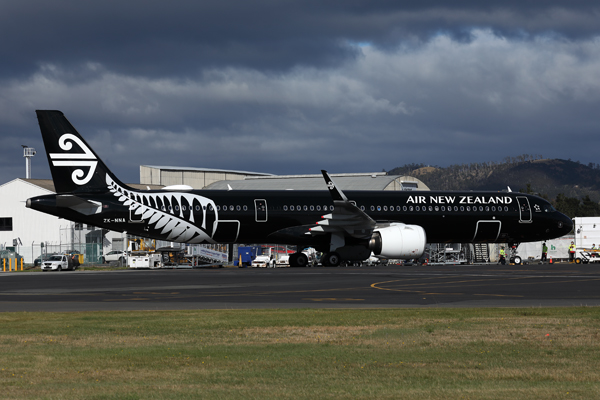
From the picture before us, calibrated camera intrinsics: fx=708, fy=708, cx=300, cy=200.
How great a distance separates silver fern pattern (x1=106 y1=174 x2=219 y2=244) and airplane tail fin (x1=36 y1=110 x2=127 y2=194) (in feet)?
2.19

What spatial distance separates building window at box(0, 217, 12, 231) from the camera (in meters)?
74.2

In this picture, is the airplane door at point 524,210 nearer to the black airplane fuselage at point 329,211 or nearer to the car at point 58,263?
the black airplane fuselage at point 329,211

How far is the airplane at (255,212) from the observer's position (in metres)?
36.5

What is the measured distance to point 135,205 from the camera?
37.2 m

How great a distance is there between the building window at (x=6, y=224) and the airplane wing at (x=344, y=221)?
4725cm

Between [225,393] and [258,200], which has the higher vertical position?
[258,200]

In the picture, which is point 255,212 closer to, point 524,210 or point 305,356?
point 524,210

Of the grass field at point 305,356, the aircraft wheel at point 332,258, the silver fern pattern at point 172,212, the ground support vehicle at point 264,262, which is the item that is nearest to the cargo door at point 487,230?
the aircraft wheel at point 332,258

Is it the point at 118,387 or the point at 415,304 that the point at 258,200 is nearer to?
the point at 415,304

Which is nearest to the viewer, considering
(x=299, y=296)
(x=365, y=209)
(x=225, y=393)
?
(x=225, y=393)

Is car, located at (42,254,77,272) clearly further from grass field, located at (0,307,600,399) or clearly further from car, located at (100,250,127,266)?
grass field, located at (0,307,600,399)

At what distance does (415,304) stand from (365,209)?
77.5ft

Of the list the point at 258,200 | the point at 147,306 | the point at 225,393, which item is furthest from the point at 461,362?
the point at 258,200

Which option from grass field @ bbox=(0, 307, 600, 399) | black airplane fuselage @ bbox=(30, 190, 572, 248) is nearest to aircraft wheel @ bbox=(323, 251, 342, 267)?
black airplane fuselage @ bbox=(30, 190, 572, 248)
